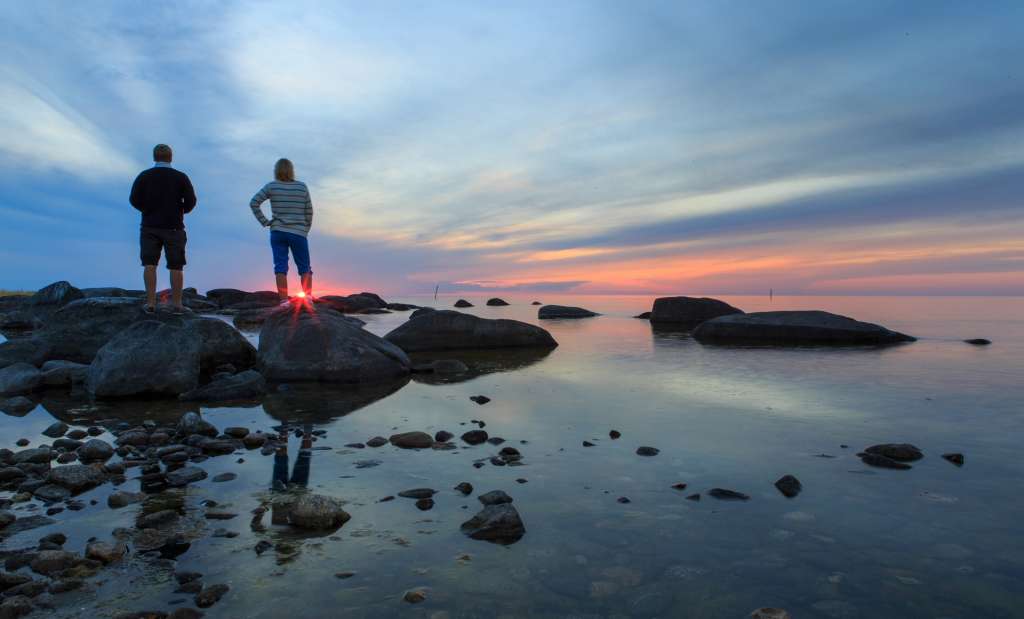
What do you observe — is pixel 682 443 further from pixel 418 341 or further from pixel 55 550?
pixel 418 341

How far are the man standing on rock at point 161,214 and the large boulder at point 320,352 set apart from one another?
1.70 m

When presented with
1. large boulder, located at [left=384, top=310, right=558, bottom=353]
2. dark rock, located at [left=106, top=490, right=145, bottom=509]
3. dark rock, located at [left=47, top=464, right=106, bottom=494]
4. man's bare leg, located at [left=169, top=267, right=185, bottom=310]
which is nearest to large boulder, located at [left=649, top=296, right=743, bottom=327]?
large boulder, located at [left=384, top=310, right=558, bottom=353]

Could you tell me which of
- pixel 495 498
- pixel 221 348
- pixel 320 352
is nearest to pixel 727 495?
pixel 495 498

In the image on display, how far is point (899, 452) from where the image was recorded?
4.99 meters

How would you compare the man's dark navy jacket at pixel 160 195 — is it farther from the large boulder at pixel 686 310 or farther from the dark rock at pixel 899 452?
the large boulder at pixel 686 310

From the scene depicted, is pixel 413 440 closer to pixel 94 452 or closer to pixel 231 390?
pixel 94 452

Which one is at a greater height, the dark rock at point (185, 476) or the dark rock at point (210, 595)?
the dark rock at point (185, 476)

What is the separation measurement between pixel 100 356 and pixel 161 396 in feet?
4.08

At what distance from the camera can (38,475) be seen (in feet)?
14.5

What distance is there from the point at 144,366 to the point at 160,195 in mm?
3559

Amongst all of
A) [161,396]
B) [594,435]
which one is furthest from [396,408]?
[161,396]

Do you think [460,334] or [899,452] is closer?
[899,452]

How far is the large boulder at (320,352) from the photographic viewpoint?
936 cm

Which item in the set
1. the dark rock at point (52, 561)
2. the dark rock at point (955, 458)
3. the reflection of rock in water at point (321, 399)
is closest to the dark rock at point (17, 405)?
the reflection of rock in water at point (321, 399)
